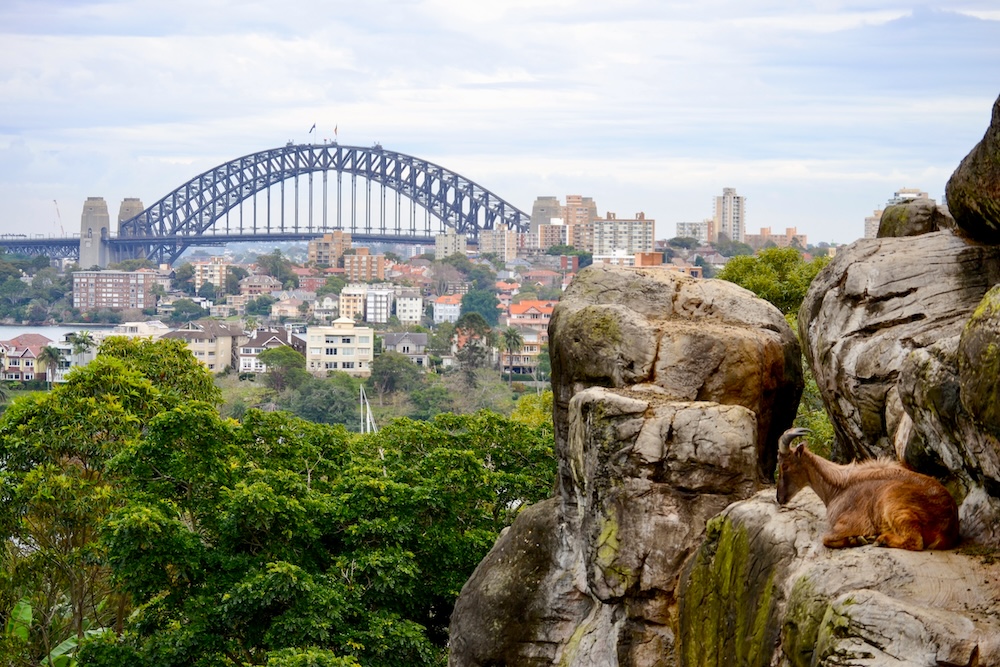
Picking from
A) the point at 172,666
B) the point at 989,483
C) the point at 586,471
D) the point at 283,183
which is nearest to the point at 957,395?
the point at 989,483

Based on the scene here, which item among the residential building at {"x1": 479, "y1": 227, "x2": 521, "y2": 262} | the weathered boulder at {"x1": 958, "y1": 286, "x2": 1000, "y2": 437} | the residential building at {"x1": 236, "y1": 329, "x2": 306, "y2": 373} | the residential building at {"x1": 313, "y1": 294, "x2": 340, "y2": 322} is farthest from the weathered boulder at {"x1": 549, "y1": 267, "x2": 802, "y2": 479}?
the residential building at {"x1": 479, "y1": 227, "x2": 521, "y2": 262}

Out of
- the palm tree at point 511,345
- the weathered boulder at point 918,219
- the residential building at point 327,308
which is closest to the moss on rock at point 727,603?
the weathered boulder at point 918,219

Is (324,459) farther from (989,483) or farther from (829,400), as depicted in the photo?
(989,483)

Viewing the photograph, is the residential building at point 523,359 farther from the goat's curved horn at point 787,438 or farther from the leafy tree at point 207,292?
the leafy tree at point 207,292

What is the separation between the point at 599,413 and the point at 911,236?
8.67 feet

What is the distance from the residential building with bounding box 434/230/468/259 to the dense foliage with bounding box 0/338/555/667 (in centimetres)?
17686

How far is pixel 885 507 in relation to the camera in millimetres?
6875

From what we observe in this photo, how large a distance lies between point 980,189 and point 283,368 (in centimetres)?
7569

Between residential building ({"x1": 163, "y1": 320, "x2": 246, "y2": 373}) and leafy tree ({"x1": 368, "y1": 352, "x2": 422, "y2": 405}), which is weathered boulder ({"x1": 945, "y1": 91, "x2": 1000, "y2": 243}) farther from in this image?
residential building ({"x1": 163, "y1": 320, "x2": 246, "y2": 373})

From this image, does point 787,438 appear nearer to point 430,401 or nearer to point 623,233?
point 430,401

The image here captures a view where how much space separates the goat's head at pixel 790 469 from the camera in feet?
24.6

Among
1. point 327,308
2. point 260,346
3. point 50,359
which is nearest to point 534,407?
point 50,359

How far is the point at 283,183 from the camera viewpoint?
193 metres

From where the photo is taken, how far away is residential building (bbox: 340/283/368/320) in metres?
133
